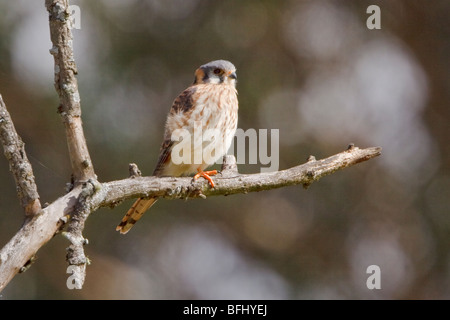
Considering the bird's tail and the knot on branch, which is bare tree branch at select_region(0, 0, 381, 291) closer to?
the knot on branch

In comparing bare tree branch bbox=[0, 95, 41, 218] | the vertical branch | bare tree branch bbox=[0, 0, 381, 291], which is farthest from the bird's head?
bare tree branch bbox=[0, 95, 41, 218]

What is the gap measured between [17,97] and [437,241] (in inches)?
204

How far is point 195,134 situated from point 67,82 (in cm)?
171

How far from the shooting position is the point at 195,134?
4594 millimetres

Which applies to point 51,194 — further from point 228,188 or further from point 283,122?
point 228,188

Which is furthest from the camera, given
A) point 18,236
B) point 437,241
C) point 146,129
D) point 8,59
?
point 437,241

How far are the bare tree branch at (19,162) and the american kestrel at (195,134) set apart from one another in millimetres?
1592

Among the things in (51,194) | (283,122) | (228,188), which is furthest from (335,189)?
(228,188)

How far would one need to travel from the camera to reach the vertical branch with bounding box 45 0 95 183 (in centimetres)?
289

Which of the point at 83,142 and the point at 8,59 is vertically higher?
the point at 8,59

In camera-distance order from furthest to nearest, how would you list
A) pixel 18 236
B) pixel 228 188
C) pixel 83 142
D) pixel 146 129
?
pixel 146 129 < pixel 228 188 < pixel 83 142 < pixel 18 236

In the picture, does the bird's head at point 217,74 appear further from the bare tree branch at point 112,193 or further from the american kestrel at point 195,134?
the bare tree branch at point 112,193

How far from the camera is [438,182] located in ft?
29.0

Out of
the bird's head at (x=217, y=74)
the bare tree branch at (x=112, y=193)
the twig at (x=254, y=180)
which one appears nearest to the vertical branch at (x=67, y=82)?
the bare tree branch at (x=112, y=193)
